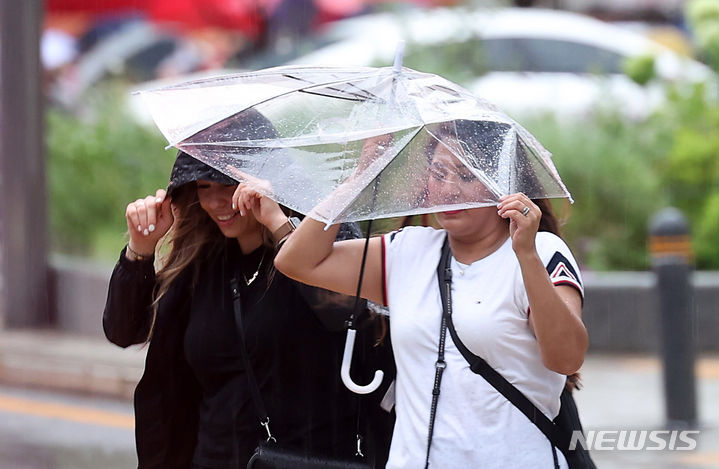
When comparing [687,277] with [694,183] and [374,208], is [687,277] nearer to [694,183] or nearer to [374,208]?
[694,183]

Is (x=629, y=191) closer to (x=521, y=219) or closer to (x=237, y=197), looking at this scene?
(x=237, y=197)

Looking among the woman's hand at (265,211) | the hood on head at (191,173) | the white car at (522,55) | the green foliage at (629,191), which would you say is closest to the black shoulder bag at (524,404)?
the woman's hand at (265,211)

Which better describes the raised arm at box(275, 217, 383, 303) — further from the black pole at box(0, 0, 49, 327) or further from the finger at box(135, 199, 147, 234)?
the black pole at box(0, 0, 49, 327)

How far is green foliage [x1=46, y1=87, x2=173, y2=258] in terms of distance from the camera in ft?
37.4

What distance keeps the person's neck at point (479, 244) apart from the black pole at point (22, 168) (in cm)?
783

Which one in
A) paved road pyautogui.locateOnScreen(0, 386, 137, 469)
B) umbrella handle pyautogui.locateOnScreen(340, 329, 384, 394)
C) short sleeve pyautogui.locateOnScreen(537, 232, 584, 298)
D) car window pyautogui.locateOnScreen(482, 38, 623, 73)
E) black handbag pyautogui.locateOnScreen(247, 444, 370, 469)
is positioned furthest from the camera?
car window pyautogui.locateOnScreen(482, 38, 623, 73)

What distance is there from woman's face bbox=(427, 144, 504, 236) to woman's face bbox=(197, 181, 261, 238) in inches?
28.8

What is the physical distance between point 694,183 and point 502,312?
7.89 meters

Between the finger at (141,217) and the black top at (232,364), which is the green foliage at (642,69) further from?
the finger at (141,217)

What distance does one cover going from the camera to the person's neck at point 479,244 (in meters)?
3.09

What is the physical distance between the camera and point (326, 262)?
10.7 feet

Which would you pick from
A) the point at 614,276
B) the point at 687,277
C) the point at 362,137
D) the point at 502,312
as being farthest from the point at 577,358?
the point at 614,276

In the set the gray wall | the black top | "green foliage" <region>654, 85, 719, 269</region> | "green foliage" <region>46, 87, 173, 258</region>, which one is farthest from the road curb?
the black top

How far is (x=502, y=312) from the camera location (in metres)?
2.94
